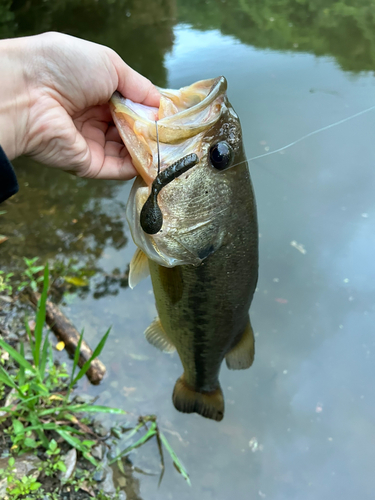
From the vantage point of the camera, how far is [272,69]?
4.68 m

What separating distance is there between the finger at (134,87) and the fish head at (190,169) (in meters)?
0.11

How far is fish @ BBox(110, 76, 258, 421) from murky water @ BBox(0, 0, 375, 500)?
1.10 metres

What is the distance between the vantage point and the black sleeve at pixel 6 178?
4.75ft

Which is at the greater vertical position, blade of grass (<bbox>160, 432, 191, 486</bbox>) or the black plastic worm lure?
the black plastic worm lure

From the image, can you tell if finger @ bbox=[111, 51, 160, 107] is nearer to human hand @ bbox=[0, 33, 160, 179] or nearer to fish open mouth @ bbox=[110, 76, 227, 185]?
human hand @ bbox=[0, 33, 160, 179]

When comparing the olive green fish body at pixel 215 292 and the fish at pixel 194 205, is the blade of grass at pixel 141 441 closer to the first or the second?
the olive green fish body at pixel 215 292

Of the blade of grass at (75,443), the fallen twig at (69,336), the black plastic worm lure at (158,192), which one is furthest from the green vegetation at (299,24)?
the blade of grass at (75,443)

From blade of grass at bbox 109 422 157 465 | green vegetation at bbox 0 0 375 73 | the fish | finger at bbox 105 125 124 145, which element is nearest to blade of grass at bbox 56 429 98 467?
blade of grass at bbox 109 422 157 465

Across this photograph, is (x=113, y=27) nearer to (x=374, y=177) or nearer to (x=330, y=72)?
(x=330, y=72)

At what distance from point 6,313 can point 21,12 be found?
21.8 ft

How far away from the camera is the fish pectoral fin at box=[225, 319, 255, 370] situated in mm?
2092

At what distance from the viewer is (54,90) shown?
5.24 ft

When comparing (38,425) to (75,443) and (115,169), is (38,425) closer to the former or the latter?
(75,443)

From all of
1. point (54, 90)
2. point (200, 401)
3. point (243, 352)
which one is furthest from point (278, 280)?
point (54, 90)
